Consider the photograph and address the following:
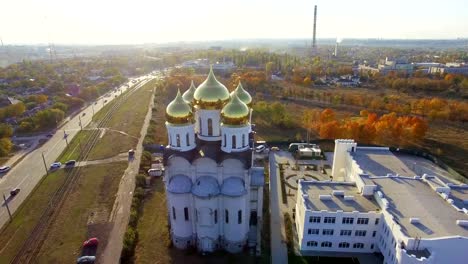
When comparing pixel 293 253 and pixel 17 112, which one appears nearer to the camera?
pixel 293 253

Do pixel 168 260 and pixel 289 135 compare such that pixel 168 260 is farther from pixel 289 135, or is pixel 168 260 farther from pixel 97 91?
pixel 97 91

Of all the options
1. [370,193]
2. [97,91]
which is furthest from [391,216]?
[97,91]

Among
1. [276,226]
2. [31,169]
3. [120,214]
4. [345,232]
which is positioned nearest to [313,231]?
[345,232]

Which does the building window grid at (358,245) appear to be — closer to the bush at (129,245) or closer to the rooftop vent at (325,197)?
the rooftop vent at (325,197)

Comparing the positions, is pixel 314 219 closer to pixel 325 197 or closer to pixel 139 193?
pixel 325 197

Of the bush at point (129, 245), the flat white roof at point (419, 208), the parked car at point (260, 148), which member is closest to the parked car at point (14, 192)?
the bush at point (129, 245)

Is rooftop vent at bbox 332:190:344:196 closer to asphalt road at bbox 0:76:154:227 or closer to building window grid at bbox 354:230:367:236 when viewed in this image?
building window grid at bbox 354:230:367:236
